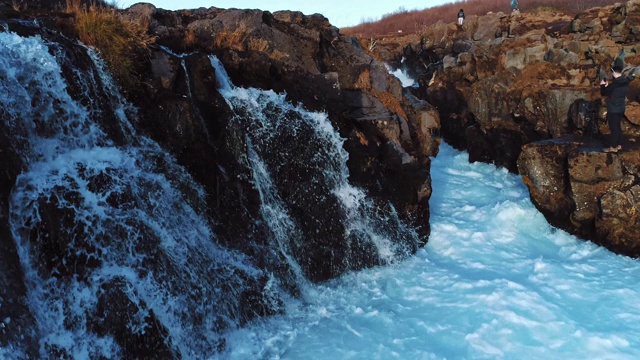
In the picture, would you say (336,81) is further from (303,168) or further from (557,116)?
(557,116)

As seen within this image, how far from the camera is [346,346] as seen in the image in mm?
7547

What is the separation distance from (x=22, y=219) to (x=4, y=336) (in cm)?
164

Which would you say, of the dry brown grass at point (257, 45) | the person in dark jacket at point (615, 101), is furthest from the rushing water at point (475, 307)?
the dry brown grass at point (257, 45)

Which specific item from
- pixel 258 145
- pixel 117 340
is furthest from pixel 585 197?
pixel 117 340

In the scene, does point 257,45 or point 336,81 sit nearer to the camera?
point 257,45

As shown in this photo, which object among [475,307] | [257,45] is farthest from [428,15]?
[475,307]

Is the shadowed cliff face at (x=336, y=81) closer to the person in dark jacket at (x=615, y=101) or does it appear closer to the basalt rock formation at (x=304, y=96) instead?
A: the basalt rock formation at (x=304, y=96)

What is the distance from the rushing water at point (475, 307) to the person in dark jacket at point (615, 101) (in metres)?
2.88

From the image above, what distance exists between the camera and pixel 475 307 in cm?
874

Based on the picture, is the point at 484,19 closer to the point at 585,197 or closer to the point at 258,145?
the point at 585,197

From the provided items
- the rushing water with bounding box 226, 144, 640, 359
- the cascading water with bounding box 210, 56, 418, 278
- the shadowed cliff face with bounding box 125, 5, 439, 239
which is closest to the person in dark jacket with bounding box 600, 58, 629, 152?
the rushing water with bounding box 226, 144, 640, 359

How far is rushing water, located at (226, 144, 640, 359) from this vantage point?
7.52m

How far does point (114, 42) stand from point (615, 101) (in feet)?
39.5

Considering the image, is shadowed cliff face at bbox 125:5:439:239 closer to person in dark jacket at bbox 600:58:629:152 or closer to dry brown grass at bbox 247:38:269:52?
dry brown grass at bbox 247:38:269:52
